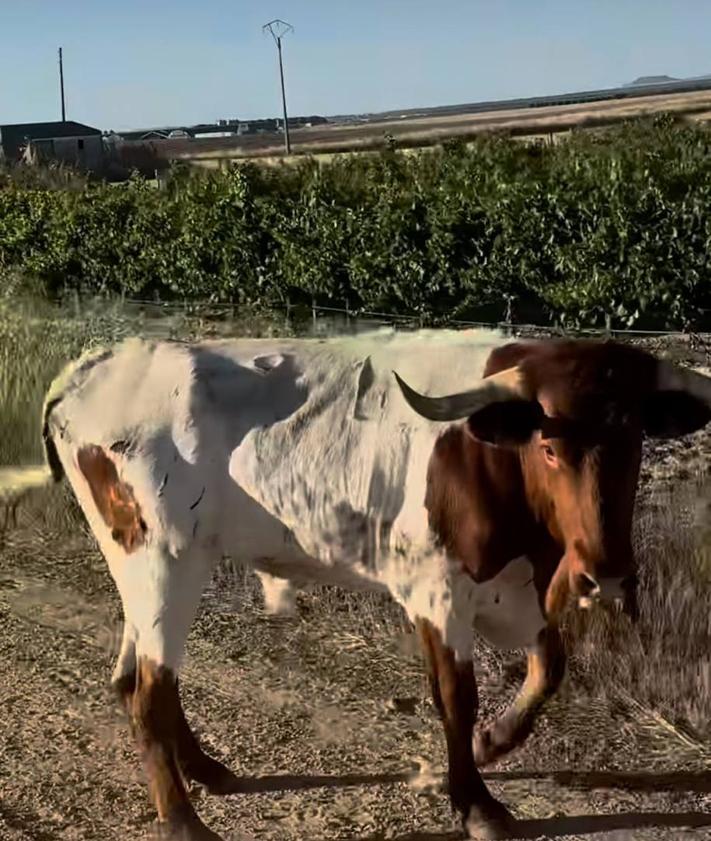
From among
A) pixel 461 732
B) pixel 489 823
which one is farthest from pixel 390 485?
pixel 489 823

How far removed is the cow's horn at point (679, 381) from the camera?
3.31 meters

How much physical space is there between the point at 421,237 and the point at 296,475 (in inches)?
552

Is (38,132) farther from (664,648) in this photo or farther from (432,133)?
(664,648)

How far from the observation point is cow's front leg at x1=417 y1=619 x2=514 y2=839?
11.7 feet

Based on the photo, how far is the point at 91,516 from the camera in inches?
162

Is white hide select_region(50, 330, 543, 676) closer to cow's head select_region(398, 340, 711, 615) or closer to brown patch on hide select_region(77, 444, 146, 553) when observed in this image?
brown patch on hide select_region(77, 444, 146, 553)

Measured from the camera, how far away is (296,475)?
3.69 meters

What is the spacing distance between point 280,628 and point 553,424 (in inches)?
109

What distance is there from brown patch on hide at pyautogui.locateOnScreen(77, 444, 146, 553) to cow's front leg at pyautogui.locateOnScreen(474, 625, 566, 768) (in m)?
1.45

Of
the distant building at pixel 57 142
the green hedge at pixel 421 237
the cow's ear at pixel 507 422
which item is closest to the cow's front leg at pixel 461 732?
the cow's ear at pixel 507 422

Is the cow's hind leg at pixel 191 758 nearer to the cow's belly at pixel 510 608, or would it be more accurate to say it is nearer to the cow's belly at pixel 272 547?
the cow's belly at pixel 272 547

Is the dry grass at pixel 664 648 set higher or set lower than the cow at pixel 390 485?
lower

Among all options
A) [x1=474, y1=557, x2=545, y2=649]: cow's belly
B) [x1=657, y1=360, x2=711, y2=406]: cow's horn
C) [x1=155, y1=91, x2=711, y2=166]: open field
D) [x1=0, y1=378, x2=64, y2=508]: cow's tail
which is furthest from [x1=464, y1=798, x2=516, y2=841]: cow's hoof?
[x1=155, y1=91, x2=711, y2=166]: open field

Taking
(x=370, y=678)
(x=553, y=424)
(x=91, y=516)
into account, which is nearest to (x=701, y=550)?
(x=370, y=678)
